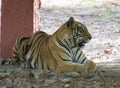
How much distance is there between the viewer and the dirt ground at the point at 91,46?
4457mm

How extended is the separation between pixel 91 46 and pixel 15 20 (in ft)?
7.79

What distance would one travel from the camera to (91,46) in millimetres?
8477

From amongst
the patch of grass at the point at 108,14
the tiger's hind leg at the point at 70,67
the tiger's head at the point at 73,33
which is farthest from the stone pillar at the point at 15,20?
the patch of grass at the point at 108,14

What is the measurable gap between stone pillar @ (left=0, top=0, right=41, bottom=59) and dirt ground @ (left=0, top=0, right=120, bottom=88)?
1.01 metres

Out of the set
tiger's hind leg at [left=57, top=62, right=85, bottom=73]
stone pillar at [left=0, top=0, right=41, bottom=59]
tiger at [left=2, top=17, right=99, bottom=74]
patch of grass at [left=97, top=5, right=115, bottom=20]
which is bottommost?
tiger's hind leg at [left=57, top=62, right=85, bottom=73]

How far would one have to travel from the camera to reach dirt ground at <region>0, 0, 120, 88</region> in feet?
14.6

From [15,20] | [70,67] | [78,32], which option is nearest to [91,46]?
[15,20]

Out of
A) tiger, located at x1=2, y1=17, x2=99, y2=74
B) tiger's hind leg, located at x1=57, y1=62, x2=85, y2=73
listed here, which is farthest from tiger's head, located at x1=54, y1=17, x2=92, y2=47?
tiger's hind leg, located at x1=57, y1=62, x2=85, y2=73

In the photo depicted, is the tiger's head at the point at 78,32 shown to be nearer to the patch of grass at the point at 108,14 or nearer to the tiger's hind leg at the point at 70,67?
the tiger's hind leg at the point at 70,67

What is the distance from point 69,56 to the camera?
5.24 metres

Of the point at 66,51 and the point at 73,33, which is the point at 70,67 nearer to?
the point at 66,51

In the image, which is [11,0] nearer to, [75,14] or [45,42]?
[45,42]

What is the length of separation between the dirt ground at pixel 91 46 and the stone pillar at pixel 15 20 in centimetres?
101

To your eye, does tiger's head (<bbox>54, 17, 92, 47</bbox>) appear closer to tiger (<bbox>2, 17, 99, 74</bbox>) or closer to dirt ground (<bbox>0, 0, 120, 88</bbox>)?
tiger (<bbox>2, 17, 99, 74</bbox>)
